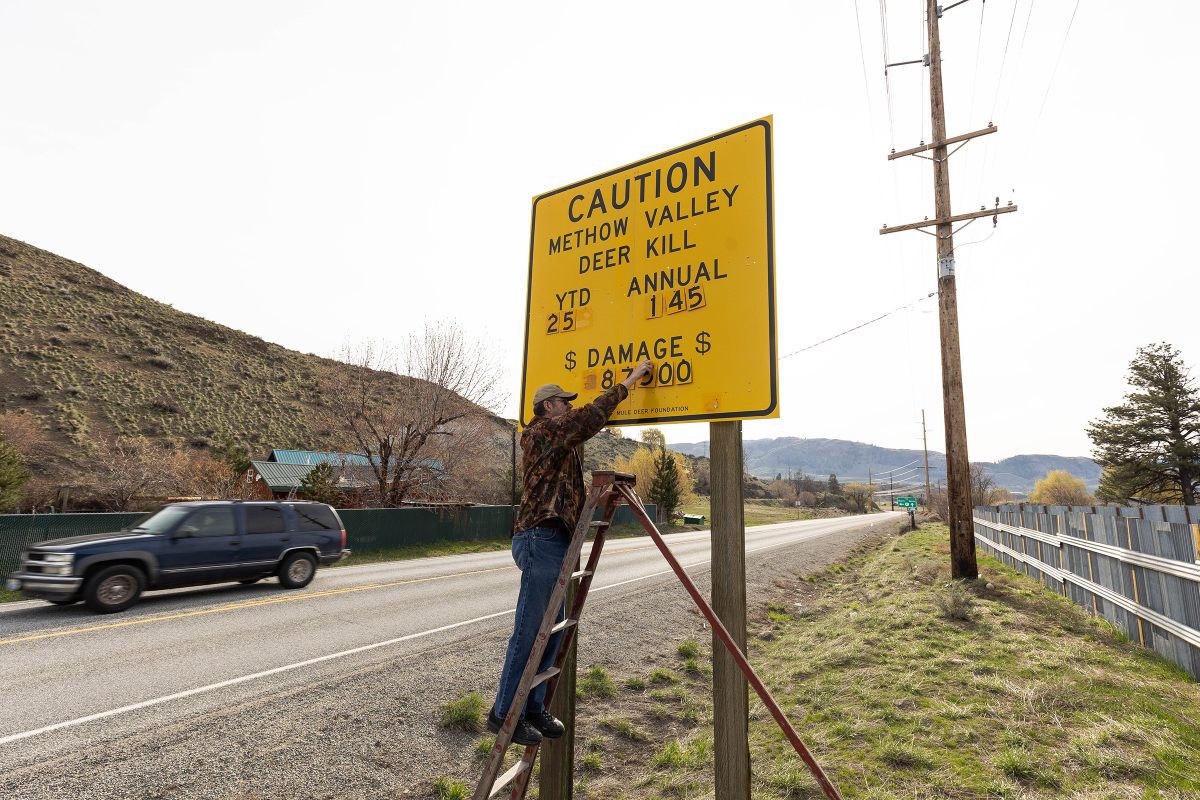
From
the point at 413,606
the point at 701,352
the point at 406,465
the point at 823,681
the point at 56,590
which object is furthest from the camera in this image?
the point at 406,465

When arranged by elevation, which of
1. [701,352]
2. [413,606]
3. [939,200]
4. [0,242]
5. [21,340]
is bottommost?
[413,606]

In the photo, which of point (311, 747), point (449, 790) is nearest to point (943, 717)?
point (449, 790)

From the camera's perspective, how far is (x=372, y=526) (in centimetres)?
2052

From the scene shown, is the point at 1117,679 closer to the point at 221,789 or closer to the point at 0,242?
the point at 221,789

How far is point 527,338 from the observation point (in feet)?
12.0

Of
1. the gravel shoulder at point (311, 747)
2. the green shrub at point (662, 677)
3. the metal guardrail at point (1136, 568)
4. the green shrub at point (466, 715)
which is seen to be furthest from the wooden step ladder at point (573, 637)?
the metal guardrail at point (1136, 568)

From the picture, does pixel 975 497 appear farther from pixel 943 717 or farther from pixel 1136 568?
pixel 943 717

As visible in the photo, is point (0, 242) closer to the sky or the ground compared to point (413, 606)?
closer to the sky

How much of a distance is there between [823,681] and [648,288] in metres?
4.82

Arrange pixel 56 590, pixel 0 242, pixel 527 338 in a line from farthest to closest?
pixel 0 242
pixel 56 590
pixel 527 338

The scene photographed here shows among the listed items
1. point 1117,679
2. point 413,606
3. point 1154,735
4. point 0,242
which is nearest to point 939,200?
point 1117,679

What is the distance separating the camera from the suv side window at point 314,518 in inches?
496

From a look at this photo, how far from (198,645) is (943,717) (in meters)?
8.24

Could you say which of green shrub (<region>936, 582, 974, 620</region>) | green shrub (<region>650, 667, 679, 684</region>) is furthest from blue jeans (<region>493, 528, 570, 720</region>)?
green shrub (<region>936, 582, 974, 620</region>)
